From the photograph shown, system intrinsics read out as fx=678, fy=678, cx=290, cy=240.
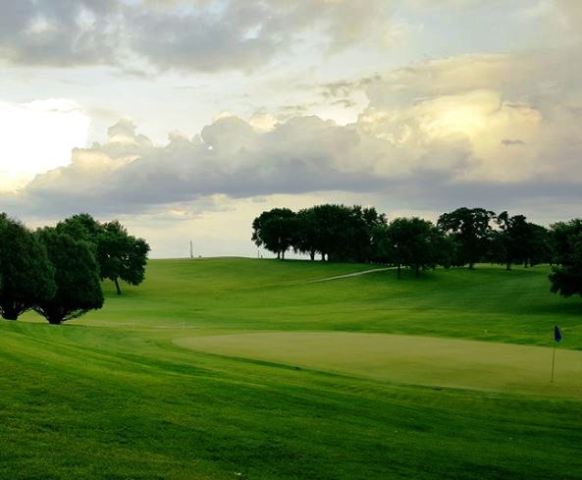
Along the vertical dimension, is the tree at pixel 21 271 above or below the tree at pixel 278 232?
below

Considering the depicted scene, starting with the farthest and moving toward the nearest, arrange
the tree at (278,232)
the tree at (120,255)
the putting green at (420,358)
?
1. the tree at (278,232)
2. the tree at (120,255)
3. the putting green at (420,358)

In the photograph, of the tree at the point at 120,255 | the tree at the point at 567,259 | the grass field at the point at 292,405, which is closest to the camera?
the grass field at the point at 292,405

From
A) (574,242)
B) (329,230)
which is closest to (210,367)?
(574,242)

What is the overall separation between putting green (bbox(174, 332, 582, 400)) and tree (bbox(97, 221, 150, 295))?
67473mm

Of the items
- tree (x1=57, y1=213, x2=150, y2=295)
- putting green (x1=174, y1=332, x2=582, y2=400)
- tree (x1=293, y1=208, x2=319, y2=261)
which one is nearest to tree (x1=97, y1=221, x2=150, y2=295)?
tree (x1=57, y1=213, x2=150, y2=295)

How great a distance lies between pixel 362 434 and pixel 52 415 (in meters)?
6.18

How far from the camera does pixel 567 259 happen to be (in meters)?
74.9

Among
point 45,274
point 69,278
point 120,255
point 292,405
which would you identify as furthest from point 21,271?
point 120,255

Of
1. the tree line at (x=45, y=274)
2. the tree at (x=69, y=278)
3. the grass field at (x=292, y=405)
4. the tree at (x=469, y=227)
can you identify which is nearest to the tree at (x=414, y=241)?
the tree at (x=469, y=227)

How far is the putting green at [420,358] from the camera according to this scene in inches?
1024

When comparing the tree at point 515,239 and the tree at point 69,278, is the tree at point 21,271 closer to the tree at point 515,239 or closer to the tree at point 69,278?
the tree at point 69,278

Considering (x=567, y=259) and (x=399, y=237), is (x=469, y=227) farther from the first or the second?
(x=567, y=259)

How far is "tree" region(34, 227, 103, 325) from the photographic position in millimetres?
53594

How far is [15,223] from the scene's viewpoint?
173 ft
